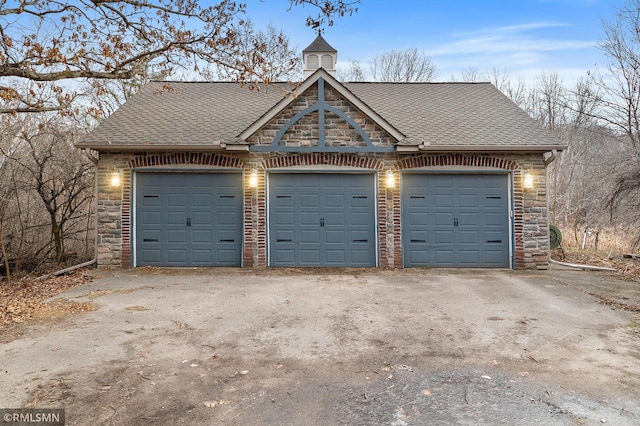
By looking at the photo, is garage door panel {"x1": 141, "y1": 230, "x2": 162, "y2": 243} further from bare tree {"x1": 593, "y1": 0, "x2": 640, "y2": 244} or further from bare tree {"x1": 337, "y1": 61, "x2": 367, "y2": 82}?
bare tree {"x1": 337, "y1": 61, "x2": 367, "y2": 82}

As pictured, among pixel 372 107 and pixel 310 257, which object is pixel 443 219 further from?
pixel 372 107

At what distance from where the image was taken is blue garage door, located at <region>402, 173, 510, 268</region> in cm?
993

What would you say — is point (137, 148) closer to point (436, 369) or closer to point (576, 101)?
point (436, 369)

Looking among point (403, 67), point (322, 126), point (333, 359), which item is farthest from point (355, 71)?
point (333, 359)

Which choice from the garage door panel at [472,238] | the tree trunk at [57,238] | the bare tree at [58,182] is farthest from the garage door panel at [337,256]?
the tree trunk at [57,238]

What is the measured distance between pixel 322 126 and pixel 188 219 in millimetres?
3988

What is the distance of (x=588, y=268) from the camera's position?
9727 millimetres

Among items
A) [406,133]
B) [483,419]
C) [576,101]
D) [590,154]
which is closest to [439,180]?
[406,133]

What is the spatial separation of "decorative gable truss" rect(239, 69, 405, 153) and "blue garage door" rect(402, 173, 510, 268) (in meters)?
1.54

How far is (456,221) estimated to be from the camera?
995cm

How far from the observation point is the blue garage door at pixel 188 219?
9.94 meters

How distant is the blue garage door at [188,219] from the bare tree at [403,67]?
18561 millimetres

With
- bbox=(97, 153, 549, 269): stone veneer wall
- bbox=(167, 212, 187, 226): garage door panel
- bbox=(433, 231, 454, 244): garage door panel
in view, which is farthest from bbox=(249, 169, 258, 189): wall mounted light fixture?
bbox=(433, 231, 454, 244): garage door panel

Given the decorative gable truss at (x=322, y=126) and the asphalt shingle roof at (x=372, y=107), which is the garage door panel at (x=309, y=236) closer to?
the decorative gable truss at (x=322, y=126)
